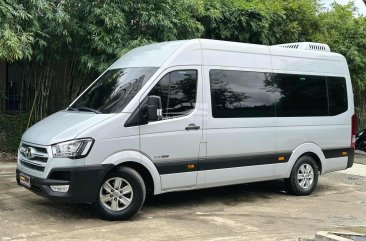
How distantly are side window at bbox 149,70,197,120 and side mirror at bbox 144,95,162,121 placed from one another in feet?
0.72

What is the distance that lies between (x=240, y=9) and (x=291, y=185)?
5.74m

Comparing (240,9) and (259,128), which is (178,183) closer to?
(259,128)

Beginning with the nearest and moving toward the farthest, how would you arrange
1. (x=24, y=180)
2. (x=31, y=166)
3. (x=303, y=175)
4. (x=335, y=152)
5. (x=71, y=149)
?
(x=71, y=149)
(x=31, y=166)
(x=24, y=180)
(x=303, y=175)
(x=335, y=152)

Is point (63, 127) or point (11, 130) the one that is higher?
point (63, 127)

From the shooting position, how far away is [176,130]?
709cm

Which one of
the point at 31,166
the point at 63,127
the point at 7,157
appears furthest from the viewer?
the point at 7,157

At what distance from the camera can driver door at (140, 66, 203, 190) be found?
6914mm

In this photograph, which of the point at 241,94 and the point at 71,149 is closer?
the point at 71,149

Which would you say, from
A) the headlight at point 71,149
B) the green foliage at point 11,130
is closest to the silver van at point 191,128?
the headlight at point 71,149

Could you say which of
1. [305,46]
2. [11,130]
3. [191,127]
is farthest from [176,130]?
[11,130]

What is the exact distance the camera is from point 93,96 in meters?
7.49

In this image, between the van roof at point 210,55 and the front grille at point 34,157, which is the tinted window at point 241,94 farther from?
the front grille at point 34,157

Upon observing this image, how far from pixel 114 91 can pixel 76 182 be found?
Answer: 154cm

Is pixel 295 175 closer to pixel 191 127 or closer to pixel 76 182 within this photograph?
pixel 191 127
